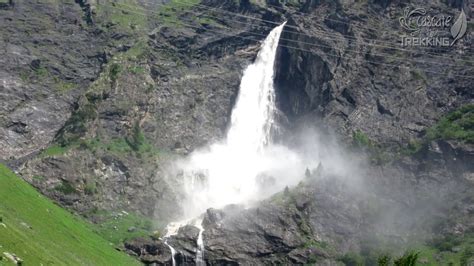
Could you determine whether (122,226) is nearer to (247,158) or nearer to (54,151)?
(54,151)

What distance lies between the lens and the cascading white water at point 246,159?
475 ft

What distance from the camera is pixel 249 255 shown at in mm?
120938

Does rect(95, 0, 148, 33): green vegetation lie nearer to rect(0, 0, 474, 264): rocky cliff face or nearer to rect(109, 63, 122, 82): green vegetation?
rect(0, 0, 474, 264): rocky cliff face

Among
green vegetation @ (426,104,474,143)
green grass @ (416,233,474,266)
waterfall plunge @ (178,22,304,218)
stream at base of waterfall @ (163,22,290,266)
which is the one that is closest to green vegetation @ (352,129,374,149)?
green vegetation @ (426,104,474,143)

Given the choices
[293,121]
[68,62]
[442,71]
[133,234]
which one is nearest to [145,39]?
[68,62]

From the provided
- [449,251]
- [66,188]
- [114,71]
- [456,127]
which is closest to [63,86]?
[114,71]

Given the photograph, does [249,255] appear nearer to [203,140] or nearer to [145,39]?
[203,140]

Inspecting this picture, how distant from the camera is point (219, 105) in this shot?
166625 millimetres

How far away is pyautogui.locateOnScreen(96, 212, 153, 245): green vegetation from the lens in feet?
403

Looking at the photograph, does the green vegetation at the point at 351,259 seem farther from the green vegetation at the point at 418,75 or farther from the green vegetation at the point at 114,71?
the green vegetation at the point at 114,71

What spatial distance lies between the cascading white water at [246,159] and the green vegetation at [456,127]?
34.3m

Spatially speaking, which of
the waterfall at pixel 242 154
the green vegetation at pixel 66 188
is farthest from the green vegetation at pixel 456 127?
the green vegetation at pixel 66 188

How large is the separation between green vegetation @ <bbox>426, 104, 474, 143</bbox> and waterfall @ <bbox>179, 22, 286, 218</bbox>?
42.4m

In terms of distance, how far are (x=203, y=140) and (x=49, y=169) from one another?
4331 cm
